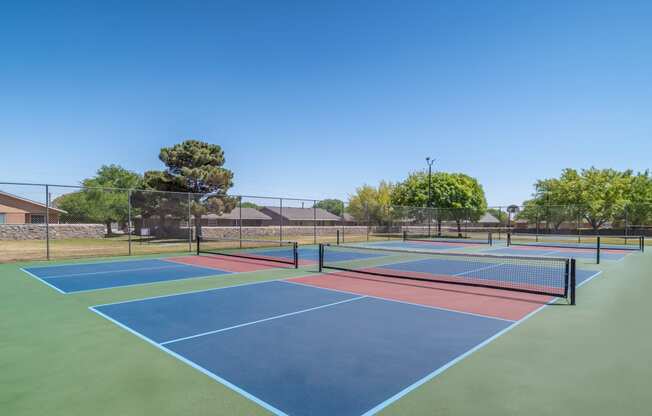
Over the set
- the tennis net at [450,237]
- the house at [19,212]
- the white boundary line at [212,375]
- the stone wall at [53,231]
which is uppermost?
A: the house at [19,212]

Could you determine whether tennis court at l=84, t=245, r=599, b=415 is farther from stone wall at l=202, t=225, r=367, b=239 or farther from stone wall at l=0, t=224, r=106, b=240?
stone wall at l=202, t=225, r=367, b=239

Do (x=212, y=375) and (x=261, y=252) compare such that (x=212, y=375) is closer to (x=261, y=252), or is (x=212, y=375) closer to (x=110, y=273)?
(x=110, y=273)

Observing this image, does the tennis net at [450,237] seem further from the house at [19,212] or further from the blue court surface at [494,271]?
the house at [19,212]

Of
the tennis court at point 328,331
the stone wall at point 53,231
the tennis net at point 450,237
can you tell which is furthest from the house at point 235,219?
the tennis net at point 450,237

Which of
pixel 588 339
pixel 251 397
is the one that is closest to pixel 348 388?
pixel 251 397

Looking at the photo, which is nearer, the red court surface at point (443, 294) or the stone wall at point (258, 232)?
the red court surface at point (443, 294)

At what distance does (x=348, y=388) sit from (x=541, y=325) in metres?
3.80

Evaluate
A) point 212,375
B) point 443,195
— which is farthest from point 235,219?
point 212,375

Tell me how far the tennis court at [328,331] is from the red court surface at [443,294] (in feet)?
A: 0.07

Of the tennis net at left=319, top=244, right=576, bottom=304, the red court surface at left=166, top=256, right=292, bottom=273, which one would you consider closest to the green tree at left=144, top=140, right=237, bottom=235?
the red court surface at left=166, top=256, right=292, bottom=273

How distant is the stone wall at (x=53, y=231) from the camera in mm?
22156

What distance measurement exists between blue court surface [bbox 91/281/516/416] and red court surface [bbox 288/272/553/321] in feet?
1.64

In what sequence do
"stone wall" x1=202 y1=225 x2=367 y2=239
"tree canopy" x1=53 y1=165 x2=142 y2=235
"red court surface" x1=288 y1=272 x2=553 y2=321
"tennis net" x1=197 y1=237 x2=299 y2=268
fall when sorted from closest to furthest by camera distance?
"red court surface" x1=288 y1=272 x2=553 y2=321 < "tennis net" x1=197 y1=237 x2=299 y2=268 < "tree canopy" x1=53 y1=165 x2=142 y2=235 < "stone wall" x1=202 y1=225 x2=367 y2=239

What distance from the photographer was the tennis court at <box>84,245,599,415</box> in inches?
144
